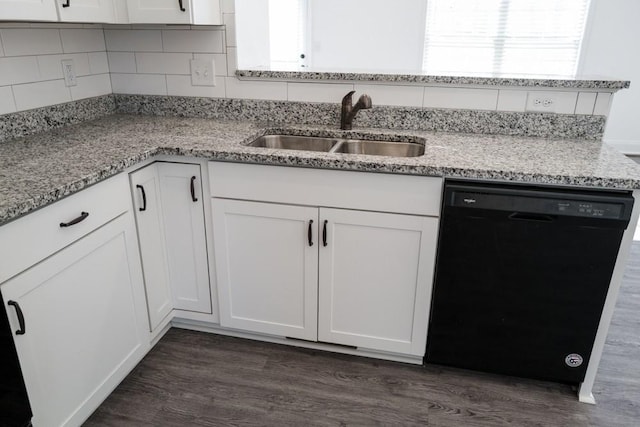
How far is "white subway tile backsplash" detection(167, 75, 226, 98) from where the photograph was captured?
2.30 m

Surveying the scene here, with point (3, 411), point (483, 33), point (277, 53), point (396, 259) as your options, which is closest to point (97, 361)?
point (3, 411)

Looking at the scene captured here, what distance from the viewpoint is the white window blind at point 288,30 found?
4297 mm

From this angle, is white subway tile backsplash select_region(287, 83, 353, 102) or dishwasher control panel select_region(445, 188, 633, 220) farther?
white subway tile backsplash select_region(287, 83, 353, 102)

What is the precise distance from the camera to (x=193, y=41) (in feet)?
7.37

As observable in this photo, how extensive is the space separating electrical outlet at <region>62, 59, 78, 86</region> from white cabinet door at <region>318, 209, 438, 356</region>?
53.7 inches

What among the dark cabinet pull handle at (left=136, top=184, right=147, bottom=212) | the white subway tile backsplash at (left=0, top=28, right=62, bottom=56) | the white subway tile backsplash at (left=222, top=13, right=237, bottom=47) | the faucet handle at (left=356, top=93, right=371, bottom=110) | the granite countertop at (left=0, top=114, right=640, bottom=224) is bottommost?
the dark cabinet pull handle at (left=136, top=184, right=147, bottom=212)

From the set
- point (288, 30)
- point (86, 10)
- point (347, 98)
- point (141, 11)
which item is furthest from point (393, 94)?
point (288, 30)

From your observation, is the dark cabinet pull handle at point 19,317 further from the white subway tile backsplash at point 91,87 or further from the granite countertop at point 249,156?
the white subway tile backsplash at point 91,87

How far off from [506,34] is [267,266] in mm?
4157

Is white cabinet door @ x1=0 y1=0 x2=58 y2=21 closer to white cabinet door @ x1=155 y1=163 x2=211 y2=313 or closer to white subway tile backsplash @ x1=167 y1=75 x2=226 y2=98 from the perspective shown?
white cabinet door @ x1=155 y1=163 x2=211 y2=313

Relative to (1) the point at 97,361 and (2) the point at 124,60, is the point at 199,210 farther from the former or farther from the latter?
(2) the point at 124,60

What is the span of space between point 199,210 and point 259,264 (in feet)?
1.09

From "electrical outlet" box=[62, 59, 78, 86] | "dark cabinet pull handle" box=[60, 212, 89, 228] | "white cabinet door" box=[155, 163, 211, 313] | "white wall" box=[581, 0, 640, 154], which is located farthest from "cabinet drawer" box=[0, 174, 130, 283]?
"white wall" box=[581, 0, 640, 154]

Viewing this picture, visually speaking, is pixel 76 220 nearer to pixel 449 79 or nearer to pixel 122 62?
pixel 122 62
